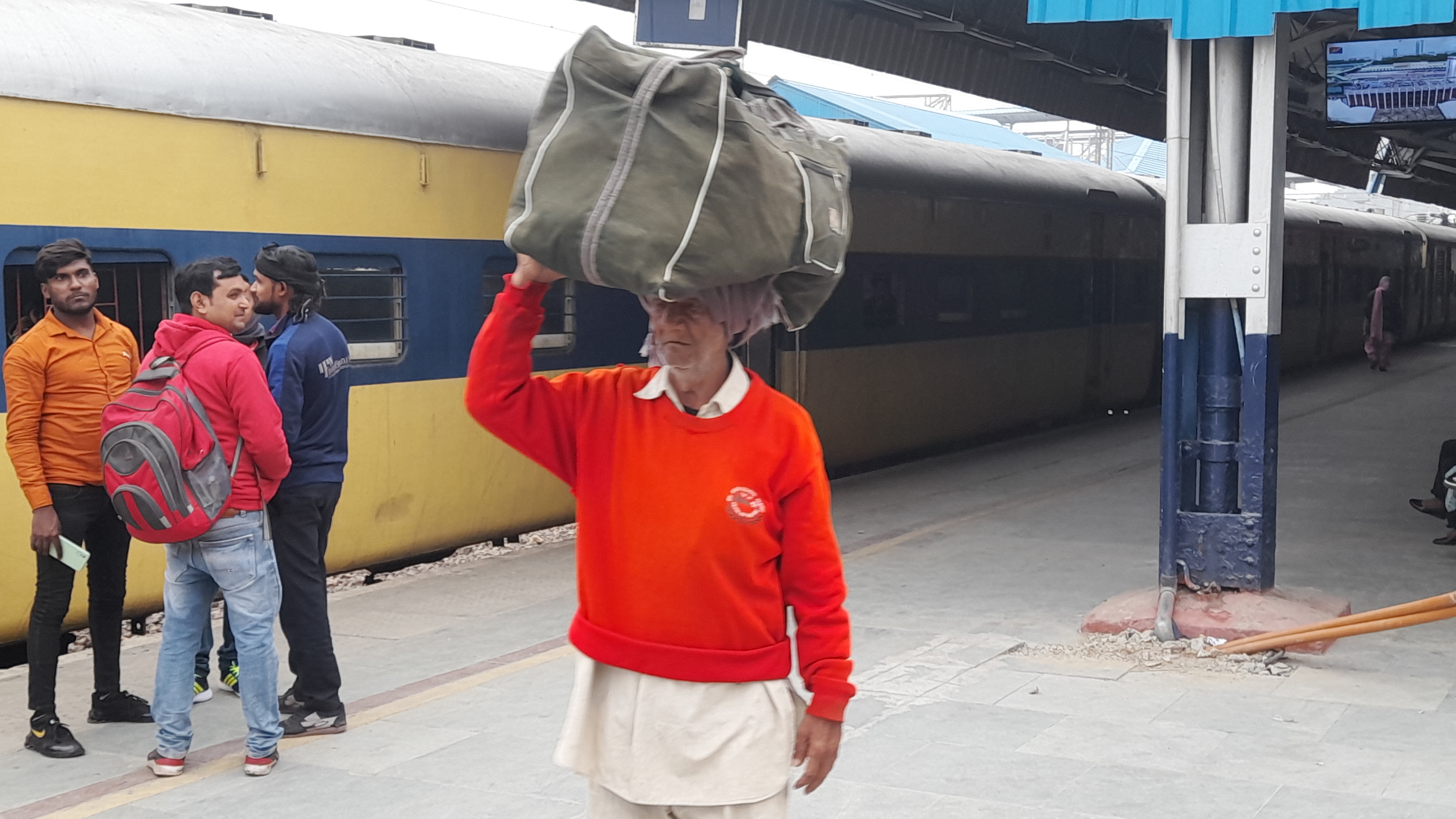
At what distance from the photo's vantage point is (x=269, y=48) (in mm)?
7719

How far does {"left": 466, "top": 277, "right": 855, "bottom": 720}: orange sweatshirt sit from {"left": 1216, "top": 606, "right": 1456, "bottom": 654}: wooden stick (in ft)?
11.8

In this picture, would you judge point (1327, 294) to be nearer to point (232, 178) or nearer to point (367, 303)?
point (367, 303)

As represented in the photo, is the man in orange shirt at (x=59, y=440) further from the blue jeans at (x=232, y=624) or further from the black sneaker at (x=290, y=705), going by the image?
the black sneaker at (x=290, y=705)

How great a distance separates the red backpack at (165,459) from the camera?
489cm

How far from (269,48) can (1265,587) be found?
5.44 m

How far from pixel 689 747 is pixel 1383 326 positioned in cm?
2501

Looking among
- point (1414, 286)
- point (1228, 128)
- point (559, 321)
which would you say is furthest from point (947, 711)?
point (1414, 286)

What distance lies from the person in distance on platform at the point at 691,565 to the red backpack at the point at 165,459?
90.9 inches

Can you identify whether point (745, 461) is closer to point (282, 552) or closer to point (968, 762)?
point (968, 762)

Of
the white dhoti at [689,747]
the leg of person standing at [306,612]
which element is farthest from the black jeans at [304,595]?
the white dhoti at [689,747]

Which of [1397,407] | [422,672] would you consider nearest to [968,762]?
[422,672]

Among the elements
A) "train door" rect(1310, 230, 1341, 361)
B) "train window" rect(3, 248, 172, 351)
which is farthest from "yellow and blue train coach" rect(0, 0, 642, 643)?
"train door" rect(1310, 230, 1341, 361)

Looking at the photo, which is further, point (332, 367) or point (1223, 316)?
point (1223, 316)

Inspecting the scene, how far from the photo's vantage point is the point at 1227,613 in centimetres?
695
